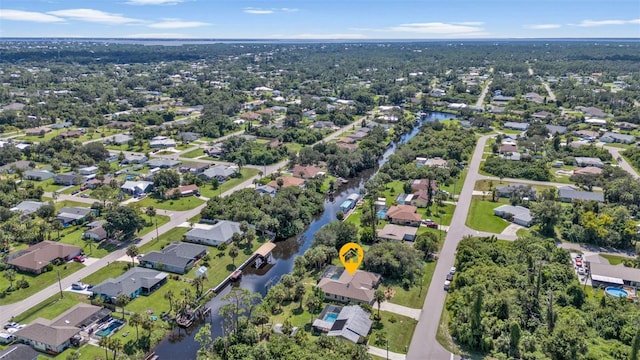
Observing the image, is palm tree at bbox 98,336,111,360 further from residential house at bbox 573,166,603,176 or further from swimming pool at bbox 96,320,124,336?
residential house at bbox 573,166,603,176

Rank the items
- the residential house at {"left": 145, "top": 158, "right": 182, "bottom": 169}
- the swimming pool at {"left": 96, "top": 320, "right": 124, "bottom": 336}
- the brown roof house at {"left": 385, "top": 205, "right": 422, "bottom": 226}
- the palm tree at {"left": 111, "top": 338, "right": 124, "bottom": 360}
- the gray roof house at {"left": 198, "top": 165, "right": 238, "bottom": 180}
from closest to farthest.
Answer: the palm tree at {"left": 111, "top": 338, "right": 124, "bottom": 360}, the swimming pool at {"left": 96, "top": 320, "right": 124, "bottom": 336}, the brown roof house at {"left": 385, "top": 205, "right": 422, "bottom": 226}, the gray roof house at {"left": 198, "top": 165, "right": 238, "bottom": 180}, the residential house at {"left": 145, "top": 158, "right": 182, "bottom": 169}

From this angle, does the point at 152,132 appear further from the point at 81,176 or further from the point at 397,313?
the point at 397,313

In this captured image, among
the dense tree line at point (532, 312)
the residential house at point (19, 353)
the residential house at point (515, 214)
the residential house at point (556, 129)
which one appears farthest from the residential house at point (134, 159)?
the residential house at point (556, 129)

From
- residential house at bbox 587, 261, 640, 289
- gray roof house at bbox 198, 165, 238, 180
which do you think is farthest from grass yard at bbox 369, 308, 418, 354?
gray roof house at bbox 198, 165, 238, 180

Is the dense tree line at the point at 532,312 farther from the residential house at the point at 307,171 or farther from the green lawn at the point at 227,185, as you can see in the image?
the green lawn at the point at 227,185

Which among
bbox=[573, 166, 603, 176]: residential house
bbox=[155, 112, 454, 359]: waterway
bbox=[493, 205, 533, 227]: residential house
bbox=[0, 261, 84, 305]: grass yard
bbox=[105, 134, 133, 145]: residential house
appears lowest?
bbox=[155, 112, 454, 359]: waterway

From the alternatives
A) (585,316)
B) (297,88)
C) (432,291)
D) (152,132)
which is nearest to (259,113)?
(152,132)
